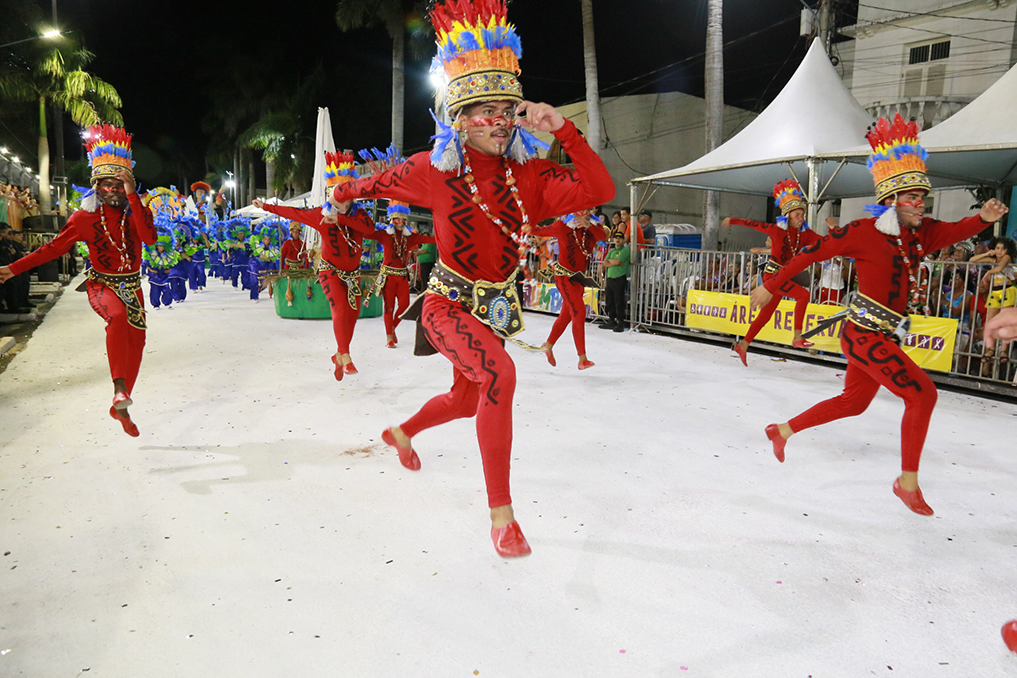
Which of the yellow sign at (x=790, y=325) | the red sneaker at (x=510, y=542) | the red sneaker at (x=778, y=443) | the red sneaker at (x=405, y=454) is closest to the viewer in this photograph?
the red sneaker at (x=510, y=542)

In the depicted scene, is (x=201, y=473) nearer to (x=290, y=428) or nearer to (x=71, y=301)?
(x=290, y=428)

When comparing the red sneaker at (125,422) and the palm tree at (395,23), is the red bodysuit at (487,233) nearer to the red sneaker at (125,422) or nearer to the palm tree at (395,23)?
the red sneaker at (125,422)

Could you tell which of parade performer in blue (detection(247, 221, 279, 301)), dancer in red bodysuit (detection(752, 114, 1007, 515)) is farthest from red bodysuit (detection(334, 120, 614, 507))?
parade performer in blue (detection(247, 221, 279, 301))

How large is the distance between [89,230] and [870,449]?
5842 mm

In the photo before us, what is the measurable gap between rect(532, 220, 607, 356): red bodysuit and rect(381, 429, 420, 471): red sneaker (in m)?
3.51

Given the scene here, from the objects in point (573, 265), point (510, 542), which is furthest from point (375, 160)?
point (510, 542)

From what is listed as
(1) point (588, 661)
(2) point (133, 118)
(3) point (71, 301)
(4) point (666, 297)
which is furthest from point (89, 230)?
(2) point (133, 118)

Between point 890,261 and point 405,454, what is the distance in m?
3.06

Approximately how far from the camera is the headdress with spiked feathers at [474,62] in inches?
Answer: 110

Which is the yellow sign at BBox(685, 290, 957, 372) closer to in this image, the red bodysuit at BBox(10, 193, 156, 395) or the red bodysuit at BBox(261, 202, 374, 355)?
the red bodysuit at BBox(261, 202, 374, 355)

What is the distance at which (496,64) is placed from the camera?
2.82 metres

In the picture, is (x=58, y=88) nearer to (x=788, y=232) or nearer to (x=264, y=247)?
(x=264, y=247)

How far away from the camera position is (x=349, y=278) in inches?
262

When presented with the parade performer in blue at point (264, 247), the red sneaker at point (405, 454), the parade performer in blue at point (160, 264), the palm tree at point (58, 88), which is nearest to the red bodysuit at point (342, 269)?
the red sneaker at point (405, 454)
